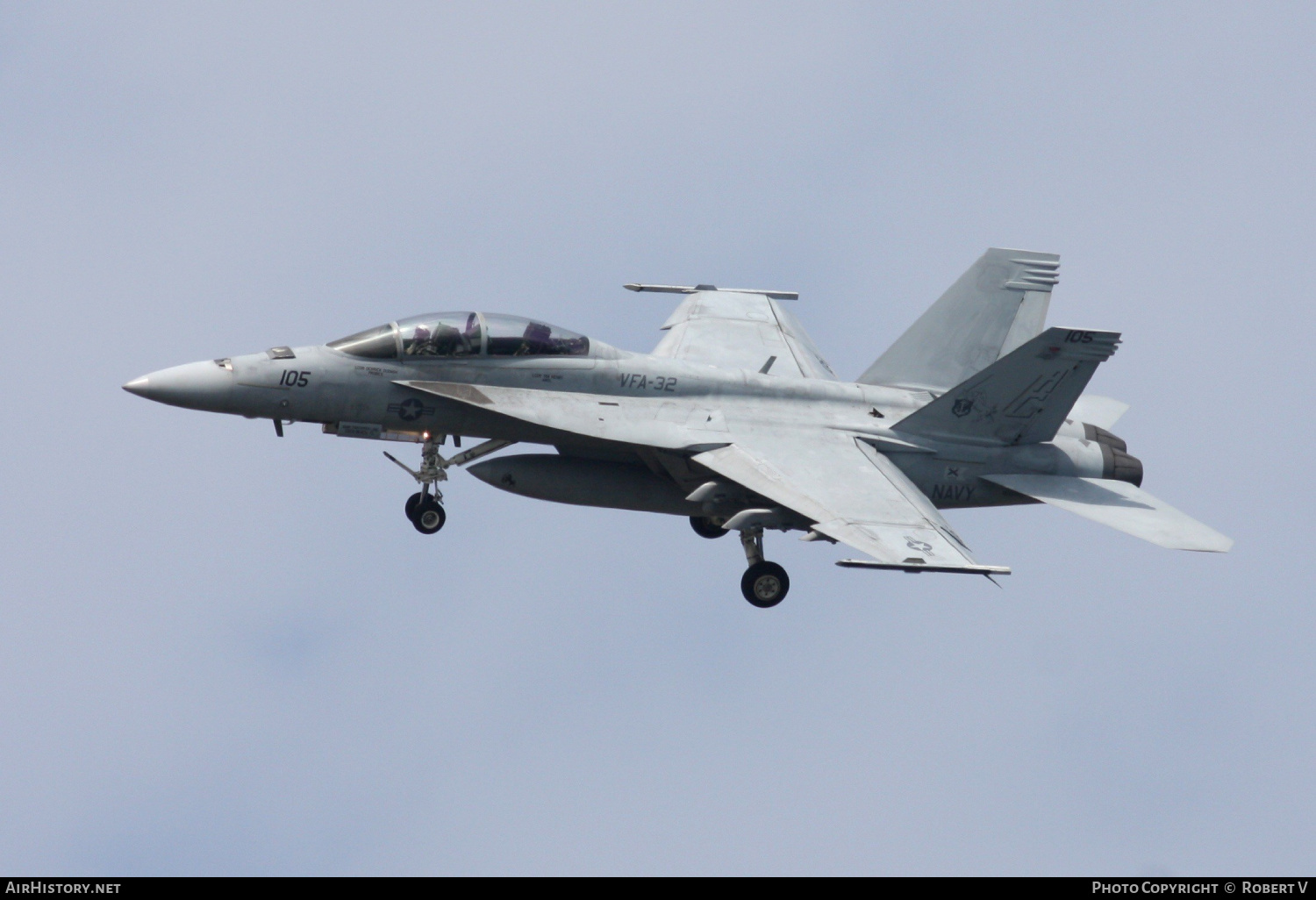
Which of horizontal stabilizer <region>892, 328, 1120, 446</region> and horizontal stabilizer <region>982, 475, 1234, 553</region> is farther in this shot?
horizontal stabilizer <region>892, 328, 1120, 446</region>

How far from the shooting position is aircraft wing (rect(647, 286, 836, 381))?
29.7m

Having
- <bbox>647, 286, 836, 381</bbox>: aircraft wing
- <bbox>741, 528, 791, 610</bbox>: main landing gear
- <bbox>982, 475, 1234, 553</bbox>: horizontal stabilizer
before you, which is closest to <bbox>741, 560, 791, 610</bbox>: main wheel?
<bbox>741, 528, 791, 610</bbox>: main landing gear

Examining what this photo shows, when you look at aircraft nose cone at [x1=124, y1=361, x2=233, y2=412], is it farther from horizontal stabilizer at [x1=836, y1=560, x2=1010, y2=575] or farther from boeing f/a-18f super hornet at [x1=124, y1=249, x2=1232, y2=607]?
horizontal stabilizer at [x1=836, y1=560, x2=1010, y2=575]

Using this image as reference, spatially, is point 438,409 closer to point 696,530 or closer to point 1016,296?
point 696,530

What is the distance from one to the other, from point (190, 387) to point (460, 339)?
368 centimetres

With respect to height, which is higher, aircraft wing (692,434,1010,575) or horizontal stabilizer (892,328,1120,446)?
horizontal stabilizer (892,328,1120,446)

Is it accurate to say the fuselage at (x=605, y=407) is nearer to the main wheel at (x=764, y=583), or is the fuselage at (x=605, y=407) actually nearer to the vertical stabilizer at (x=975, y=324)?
the main wheel at (x=764, y=583)

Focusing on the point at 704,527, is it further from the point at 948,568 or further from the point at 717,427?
the point at 948,568

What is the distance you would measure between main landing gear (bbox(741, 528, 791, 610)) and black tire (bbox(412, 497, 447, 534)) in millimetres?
4330

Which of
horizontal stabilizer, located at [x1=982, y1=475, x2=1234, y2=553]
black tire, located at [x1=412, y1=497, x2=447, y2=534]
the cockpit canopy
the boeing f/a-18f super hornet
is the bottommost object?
black tire, located at [x1=412, y1=497, x2=447, y2=534]

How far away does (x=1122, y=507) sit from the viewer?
85.1 ft

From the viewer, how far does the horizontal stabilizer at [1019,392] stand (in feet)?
85.3

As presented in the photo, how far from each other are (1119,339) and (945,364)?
3692 mm

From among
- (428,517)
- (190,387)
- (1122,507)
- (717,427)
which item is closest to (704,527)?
(717,427)
